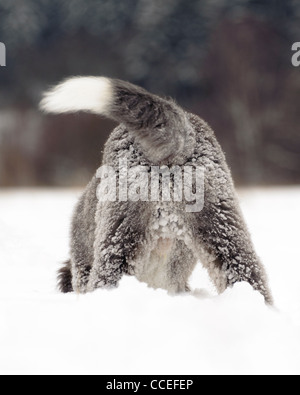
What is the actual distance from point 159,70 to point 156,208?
1661 cm

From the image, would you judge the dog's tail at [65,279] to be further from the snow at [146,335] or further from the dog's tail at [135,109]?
the dog's tail at [135,109]

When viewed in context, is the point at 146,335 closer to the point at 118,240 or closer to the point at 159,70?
the point at 118,240

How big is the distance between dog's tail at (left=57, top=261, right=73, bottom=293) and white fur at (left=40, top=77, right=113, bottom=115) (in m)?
1.76

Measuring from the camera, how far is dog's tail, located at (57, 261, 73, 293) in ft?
15.8

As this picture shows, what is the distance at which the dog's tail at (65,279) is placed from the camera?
4805mm

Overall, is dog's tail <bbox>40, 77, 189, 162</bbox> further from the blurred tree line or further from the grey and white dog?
the blurred tree line

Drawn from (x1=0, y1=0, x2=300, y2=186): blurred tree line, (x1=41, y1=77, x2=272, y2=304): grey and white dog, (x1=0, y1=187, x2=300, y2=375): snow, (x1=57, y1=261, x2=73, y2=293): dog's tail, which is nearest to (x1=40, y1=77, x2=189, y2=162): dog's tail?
(x1=41, y1=77, x2=272, y2=304): grey and white dog

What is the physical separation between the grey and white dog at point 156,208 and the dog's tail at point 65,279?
1.32m

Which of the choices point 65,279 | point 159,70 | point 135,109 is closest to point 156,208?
point 135,109

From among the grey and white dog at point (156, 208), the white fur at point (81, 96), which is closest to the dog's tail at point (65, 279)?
the grey and white dog at point (156, 208)

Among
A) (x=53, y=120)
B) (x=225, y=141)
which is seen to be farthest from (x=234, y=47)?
(x=53, y=120)

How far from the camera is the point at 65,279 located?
4.93m

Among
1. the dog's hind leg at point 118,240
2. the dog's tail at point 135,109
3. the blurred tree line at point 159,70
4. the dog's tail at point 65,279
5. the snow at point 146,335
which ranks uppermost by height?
the blurred tree line at point 159,70

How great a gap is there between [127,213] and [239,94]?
605 inches
